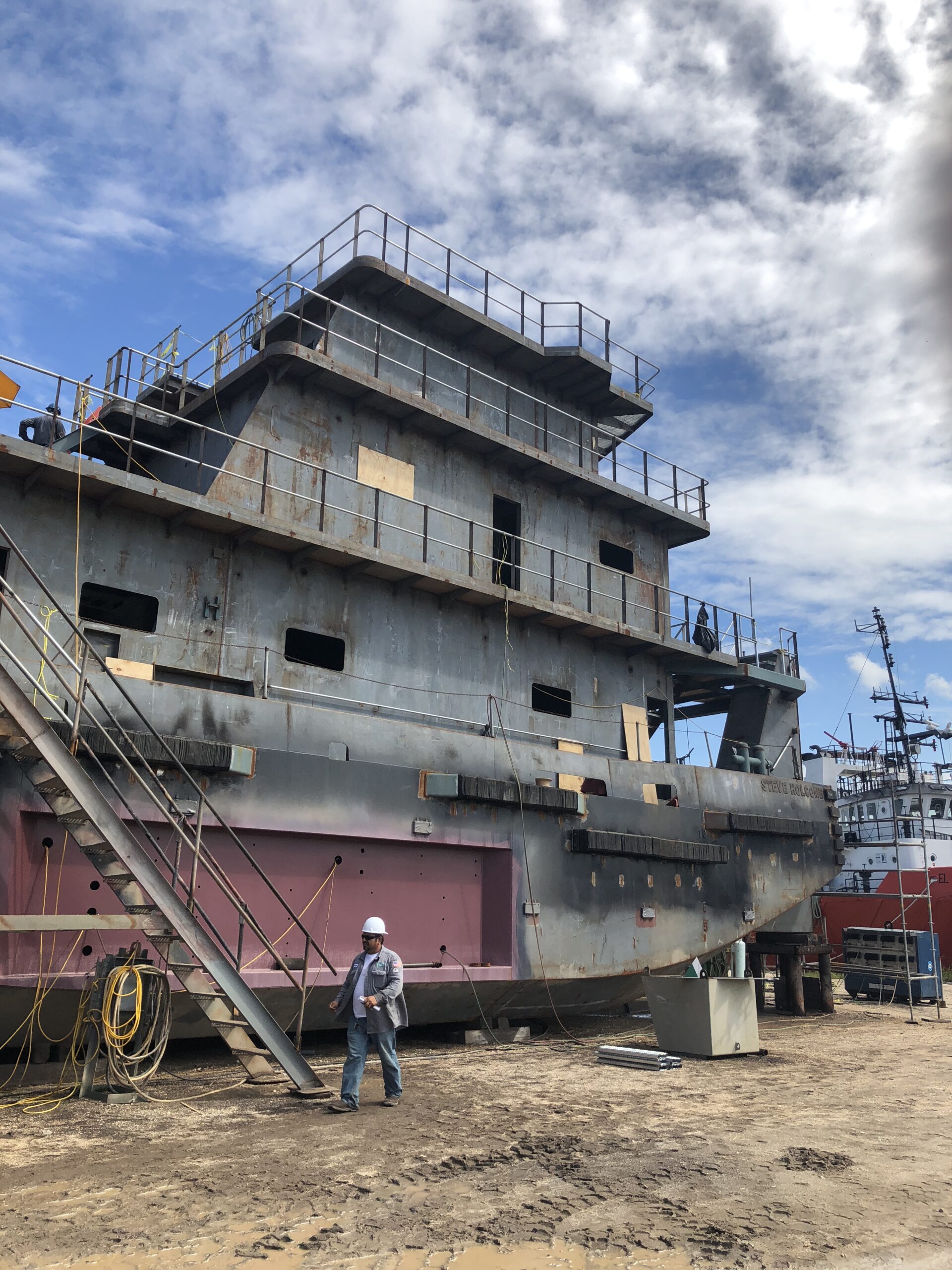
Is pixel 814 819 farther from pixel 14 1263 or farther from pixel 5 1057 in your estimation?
pixel 14 1263

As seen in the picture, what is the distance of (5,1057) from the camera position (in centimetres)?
888

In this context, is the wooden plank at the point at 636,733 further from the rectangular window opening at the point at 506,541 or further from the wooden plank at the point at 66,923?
→ the wooden plank at the point at 66,923

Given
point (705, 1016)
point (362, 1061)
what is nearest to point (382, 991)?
point (362, 1061)

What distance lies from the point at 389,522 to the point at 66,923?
7352 mm

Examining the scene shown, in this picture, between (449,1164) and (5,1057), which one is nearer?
(449,1164)

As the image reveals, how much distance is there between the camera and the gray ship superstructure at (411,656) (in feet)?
33.3

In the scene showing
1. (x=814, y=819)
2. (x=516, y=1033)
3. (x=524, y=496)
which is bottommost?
(x=516, y=1033)

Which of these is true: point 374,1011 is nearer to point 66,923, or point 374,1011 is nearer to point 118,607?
point 66,923

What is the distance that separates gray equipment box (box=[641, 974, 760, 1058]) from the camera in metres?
10.7

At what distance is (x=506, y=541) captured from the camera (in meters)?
15.1

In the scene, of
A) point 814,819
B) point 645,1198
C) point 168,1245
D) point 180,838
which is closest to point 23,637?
point 180,838

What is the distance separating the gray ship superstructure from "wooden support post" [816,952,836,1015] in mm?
1601

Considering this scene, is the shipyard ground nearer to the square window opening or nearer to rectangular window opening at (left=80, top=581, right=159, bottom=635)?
the square window opening

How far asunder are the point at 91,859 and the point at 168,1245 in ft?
13.6
